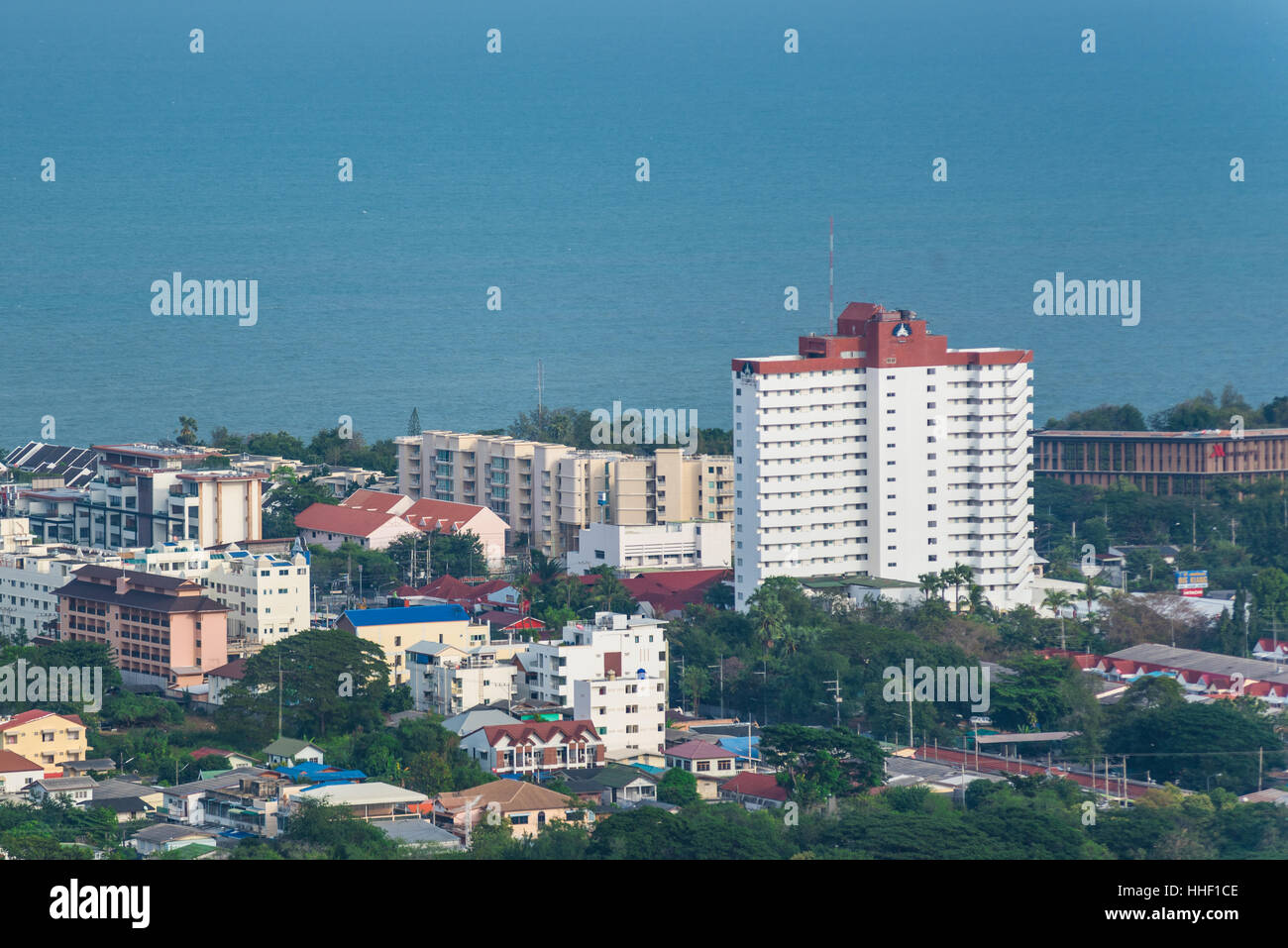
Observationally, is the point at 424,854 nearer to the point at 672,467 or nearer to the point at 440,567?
the point at 440,567

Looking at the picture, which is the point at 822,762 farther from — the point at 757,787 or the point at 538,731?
the point at 538,731

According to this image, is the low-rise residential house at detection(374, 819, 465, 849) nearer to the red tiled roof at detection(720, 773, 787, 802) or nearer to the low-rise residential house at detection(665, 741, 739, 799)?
the red tiled roof at detection(720, 773, 787, 802)

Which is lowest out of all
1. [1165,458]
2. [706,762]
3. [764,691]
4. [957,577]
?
[706,762]

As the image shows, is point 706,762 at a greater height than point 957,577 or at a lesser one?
lesser

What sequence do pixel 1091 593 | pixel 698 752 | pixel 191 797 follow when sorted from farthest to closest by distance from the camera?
1. pixel 1091 593
2. pixel 698 752
3. pixel 191 797

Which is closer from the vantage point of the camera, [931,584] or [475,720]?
[475,720]

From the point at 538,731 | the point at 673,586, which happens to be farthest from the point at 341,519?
the point at 538,731
